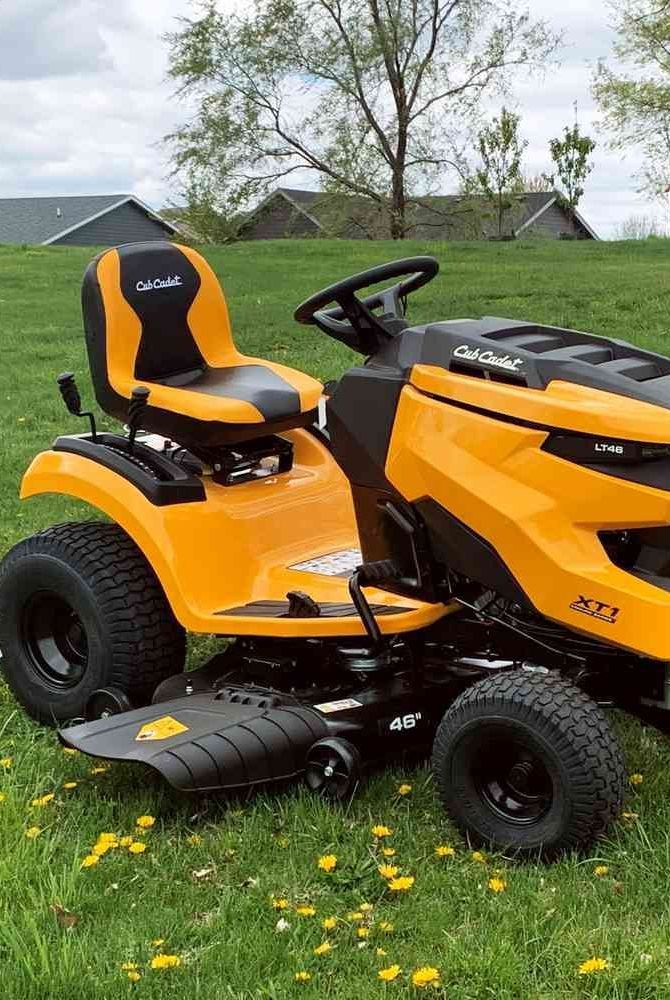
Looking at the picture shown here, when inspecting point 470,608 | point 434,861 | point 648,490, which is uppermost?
point 648,490

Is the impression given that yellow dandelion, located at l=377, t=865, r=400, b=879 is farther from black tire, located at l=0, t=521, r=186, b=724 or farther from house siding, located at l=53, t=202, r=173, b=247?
house siding, located at l=53, t=202, r=173, b=247

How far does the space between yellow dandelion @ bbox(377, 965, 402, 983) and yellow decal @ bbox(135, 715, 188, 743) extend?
3.10 ft

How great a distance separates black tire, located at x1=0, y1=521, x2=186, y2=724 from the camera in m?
3.58

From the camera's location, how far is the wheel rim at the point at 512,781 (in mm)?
2725

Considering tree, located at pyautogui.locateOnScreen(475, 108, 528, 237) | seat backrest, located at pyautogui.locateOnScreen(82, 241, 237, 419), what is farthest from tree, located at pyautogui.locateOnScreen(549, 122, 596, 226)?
seat backrest, located at pyautogui.locateOnScreen(82, 241, 237, 419)

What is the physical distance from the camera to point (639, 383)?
2.68 meters

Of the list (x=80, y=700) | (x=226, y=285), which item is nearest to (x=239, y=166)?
(x=226, y=285)

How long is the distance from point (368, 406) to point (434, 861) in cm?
112

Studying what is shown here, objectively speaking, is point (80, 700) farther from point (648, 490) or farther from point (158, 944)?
point (648, 490)

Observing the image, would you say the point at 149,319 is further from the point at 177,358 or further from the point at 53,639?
the point at 53,639

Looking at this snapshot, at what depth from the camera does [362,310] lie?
10.2 ft

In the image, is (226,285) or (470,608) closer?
(470,608)

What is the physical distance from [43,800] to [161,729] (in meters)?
0.38

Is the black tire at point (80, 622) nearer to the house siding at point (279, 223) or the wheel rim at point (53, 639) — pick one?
the wheel rim at point (53, 639)
